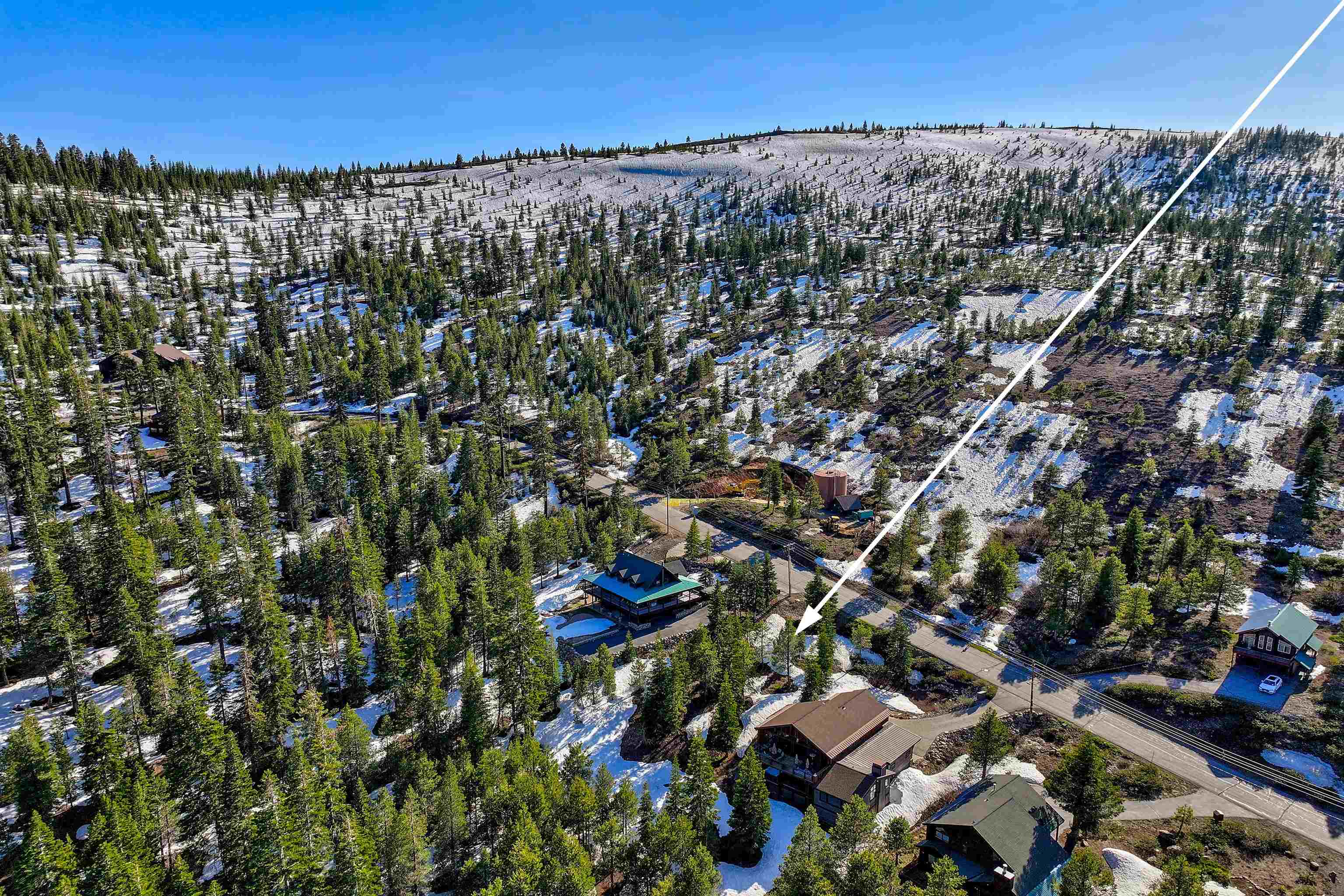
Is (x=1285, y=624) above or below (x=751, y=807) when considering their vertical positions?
above

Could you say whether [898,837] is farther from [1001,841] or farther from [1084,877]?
[1084,877]

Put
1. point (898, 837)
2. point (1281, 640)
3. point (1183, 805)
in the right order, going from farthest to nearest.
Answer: point (1281, 640)
point (1183, 805)
point (898, 837)

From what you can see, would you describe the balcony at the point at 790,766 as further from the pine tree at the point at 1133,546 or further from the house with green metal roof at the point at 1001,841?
the pine tree at the point at 1133,546

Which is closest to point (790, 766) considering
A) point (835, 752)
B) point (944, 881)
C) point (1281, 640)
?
point (835, 752)

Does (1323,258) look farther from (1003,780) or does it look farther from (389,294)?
Result: (389,294)

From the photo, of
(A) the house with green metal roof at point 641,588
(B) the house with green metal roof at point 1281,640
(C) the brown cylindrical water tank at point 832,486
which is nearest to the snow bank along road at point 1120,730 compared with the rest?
(A) the house with green metal roof at point 641,588

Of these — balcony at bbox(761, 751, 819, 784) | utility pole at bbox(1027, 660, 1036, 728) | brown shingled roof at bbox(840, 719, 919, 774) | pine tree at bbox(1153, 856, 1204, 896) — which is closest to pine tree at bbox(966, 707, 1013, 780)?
brown shingled roof at bbox(840, 719, 919, 774)
